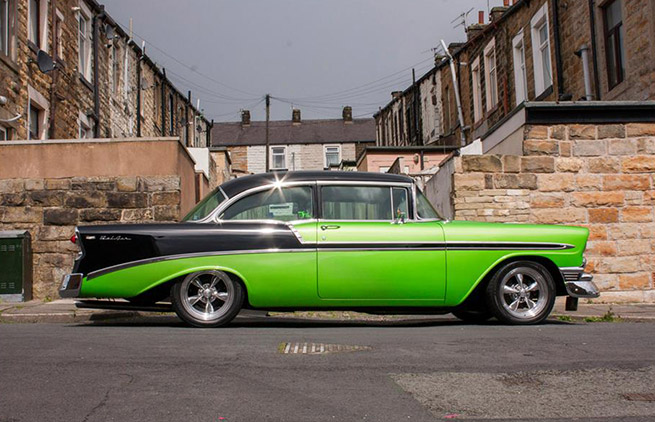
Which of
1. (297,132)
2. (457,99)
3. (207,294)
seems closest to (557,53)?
(457,99)

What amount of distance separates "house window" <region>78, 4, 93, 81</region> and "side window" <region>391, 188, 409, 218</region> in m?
16.1

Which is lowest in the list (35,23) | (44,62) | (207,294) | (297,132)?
(207,294)

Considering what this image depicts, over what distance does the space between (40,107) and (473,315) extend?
1262 cm

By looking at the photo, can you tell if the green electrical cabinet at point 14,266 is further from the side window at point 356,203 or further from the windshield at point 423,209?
the windshield at point 423,209

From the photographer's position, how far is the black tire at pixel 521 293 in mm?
7922

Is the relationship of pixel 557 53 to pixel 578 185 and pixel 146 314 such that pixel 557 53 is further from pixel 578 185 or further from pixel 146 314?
pixel 146 314

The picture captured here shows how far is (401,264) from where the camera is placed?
783 centimetres

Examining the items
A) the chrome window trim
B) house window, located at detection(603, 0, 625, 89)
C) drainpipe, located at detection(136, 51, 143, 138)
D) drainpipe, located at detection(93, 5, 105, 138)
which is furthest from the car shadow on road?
drainpipe, located at detection(136, 51, 143, 138)

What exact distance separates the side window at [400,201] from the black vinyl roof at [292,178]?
120 millimetres

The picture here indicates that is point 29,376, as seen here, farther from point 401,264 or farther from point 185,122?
point 185,122

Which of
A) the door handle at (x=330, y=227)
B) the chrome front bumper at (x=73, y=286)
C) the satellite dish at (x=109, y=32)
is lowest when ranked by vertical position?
the chrome front bumper at (x=73, y=286)

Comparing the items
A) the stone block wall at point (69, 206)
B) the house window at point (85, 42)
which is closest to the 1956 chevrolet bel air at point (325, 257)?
the stone block wall at point (69, 206)

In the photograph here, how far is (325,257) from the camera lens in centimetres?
774

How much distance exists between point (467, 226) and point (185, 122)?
34.0 meters
